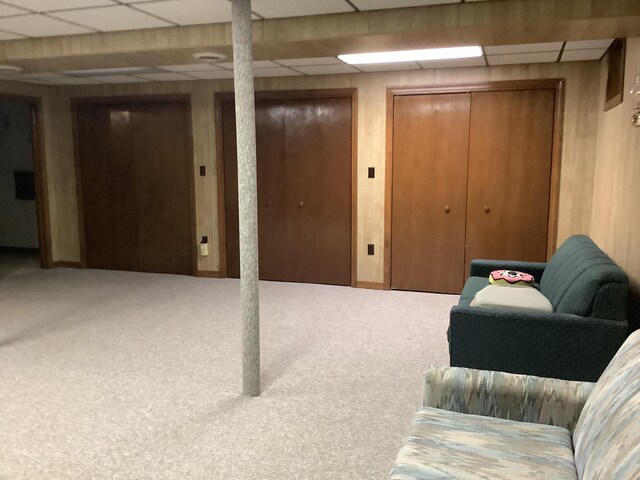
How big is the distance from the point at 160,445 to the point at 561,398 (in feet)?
6.06

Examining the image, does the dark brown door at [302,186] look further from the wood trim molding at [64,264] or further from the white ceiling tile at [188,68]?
the wood trim molding at [64,264]

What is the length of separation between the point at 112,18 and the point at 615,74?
11.9 feet

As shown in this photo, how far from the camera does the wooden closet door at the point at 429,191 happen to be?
5.49 meters

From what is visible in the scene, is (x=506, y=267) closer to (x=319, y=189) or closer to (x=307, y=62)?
(x=319, y=189)

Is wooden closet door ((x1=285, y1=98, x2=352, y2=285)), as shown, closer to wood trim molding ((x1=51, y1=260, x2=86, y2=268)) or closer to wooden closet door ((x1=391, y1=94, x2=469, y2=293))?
wooden closet door ((x1=391, y1=94, x2=469, y2=293))

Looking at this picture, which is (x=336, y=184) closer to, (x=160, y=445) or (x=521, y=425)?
(x=160, y=445)

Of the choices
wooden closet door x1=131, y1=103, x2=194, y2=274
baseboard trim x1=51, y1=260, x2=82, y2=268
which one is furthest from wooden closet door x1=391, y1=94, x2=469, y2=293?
baseboard trim x1=51, y1=260, x2=82, y2=268

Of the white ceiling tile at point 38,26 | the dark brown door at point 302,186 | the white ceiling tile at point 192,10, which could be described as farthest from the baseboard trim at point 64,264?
the white ceiling tile at point 192,10

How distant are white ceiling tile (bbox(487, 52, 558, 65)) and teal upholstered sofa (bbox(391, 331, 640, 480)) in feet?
11.5

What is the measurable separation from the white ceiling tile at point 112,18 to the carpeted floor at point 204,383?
231 centimetres

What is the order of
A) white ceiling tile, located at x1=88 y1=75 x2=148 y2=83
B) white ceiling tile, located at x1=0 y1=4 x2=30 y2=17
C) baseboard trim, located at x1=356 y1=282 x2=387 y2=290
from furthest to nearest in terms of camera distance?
white ceiling tile, located at x1=88 y1=75 x2=148 y2=83 < baseboard trim, located at x1=356 y1=282 x2=387 y2=290 < white ceiling tile, located at x1=0 y1=4 x2=30 y2=17

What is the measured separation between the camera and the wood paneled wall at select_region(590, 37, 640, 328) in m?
3.23

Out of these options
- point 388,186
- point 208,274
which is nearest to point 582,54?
point 388,186

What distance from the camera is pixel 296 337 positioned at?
432cm
